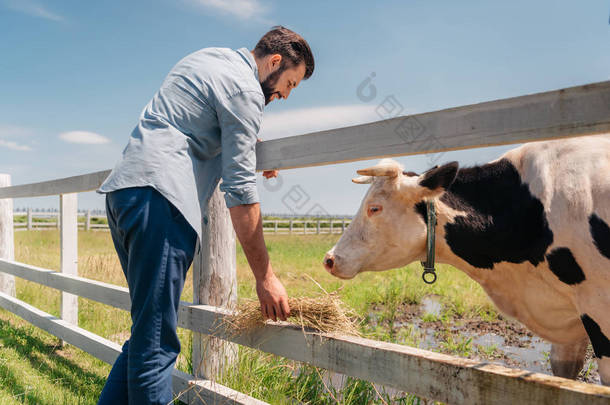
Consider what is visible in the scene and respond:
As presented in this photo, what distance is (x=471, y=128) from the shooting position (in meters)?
1.71

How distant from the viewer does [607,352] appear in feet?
7.81

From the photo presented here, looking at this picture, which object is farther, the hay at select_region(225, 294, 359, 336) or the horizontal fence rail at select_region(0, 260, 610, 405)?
the hay at select_region(225, 294, 359, 336)

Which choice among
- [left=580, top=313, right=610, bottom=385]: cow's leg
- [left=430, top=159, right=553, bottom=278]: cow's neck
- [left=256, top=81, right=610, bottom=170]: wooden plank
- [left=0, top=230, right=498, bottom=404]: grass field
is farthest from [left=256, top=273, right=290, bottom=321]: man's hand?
[left=580, top=313, right=610, bottom=385]: cow's leg

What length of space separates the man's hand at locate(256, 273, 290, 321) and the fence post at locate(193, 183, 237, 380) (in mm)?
799

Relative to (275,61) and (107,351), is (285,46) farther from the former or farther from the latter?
(107,351)

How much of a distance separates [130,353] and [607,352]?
2259 millimetres

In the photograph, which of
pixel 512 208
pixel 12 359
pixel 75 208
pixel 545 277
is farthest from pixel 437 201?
pixel 12 359

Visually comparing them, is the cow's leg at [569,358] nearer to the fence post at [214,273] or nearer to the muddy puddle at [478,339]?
the muddy puddle at [478,339]

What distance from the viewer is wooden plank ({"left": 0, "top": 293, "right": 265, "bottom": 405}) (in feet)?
8.84

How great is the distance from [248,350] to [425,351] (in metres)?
1.49

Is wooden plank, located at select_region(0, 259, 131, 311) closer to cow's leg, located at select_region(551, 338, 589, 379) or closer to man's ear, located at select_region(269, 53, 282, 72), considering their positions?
man's ear, located at select_region(269, 53, 282, 72)

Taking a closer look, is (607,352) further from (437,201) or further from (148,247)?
(148,247)

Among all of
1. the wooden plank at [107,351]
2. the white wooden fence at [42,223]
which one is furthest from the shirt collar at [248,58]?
the white wooden fence at [42,223]

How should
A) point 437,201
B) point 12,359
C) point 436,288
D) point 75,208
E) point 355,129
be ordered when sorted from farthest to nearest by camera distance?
point 436,288, point 75,208, point 12,359, point 437,201, point 355,129
